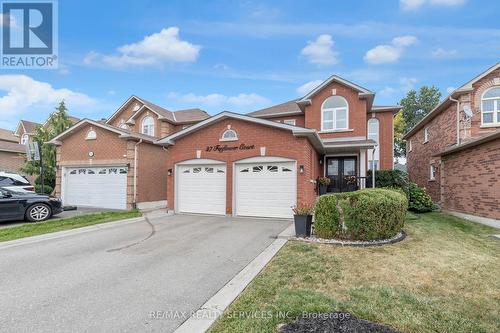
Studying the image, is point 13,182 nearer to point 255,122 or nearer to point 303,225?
point 255,122

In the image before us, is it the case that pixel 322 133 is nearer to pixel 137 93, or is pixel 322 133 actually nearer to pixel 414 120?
pixel 137 93

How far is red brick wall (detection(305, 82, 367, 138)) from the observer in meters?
16.7

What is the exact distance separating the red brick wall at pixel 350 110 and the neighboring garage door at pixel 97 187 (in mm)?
11339

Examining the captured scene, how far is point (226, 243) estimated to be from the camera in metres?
7.63

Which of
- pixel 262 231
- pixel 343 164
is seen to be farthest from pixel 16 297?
pixel 343 164

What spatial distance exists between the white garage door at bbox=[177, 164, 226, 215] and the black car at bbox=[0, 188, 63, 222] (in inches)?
205

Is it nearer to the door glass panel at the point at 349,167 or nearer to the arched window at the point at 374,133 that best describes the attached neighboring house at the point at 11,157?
the door glass panel at the point at 349,167

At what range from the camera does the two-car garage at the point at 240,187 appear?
459 inches

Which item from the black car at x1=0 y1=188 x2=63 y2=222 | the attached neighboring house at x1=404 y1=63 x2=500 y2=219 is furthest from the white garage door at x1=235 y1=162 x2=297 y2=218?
the black car at x1=0 y1=188 x2=63 y2=222

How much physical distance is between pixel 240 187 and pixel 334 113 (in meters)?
8.62

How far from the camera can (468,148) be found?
12.6 meters

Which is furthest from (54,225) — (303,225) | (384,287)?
(384,287)

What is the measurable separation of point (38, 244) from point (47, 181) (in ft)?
49.6

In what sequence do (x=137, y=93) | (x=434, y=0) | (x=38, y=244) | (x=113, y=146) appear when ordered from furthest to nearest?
(x=137, y=93)
(x=113, y=146)
(x=434, y=0)
(x=38, y=244)
